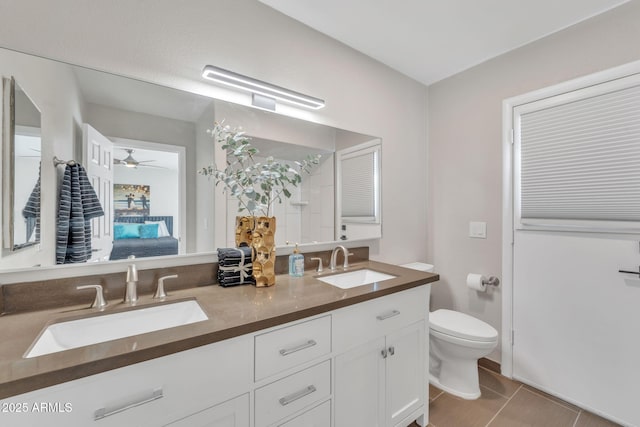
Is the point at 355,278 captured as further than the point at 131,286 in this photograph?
Yes

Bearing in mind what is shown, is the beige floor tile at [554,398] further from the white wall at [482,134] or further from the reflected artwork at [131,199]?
the reflected artwork at [131,199]

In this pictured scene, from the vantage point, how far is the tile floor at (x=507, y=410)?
5.41 ft


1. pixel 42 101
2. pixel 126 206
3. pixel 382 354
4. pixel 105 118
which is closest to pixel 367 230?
pixel 382 354

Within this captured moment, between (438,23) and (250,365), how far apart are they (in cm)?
215

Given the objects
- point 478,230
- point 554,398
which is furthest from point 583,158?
point 554,398

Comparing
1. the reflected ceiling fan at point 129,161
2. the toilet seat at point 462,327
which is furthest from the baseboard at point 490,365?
the reflected ceiling fan at point 129,161

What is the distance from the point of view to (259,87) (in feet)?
5.00

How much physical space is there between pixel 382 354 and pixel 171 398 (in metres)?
0.93

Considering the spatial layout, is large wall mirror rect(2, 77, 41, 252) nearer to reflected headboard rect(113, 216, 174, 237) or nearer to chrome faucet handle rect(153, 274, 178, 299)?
reflected headboard rect(113, 216, 174, 237)

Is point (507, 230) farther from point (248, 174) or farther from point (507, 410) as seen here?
point (248, 174)

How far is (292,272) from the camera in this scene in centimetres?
161

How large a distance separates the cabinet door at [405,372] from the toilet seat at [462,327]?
0.37 m

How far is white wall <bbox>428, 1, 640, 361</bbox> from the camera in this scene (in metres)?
1.70

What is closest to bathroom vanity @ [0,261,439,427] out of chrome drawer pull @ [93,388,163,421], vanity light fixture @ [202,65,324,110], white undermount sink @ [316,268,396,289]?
chrome drawer pull @ [93,388,163,421]
